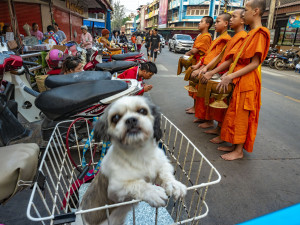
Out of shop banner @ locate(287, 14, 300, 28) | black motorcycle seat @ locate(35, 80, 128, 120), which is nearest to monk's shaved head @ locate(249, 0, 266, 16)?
black motorcycle seat @ locate(35, 80, 128, 120)

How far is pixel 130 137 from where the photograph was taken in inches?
46.7

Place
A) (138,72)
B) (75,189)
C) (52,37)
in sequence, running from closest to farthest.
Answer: (75,189) → (138,72) → (52,37)

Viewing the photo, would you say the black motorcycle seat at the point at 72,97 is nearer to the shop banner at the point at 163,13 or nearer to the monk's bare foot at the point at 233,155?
the monk's bare foot at the point at 233,155

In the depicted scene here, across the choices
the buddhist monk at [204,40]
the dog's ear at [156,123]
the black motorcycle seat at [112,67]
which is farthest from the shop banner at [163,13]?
the dog's ear at [156,123]

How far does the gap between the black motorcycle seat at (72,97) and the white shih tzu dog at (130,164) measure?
917mm

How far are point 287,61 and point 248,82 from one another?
42.9ft

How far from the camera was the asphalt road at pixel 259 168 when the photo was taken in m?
Answer: 2.21

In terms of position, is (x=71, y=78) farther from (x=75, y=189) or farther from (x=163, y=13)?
(x=163, y=13)

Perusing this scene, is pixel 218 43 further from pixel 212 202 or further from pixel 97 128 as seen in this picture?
pixel 97 128

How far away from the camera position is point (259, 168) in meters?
2.96

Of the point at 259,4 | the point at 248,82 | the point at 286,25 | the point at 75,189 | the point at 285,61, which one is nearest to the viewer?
the point at 75,189

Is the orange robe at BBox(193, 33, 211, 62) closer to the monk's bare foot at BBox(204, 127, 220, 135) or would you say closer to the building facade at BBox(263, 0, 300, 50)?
the monk's bare foot at BBox(204, 127, 220, 135)

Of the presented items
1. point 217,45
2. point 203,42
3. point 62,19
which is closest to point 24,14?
point 62,19

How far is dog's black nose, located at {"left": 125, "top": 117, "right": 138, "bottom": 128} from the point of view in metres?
1.20
